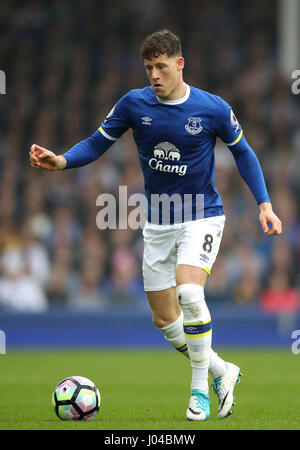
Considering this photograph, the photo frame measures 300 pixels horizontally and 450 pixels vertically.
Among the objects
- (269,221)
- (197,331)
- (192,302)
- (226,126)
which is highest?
(226,126)

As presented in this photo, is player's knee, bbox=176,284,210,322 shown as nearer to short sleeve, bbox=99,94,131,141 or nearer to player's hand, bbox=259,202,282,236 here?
player's hand, bbox=259,202,282,236

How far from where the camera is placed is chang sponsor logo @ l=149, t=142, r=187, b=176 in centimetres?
597

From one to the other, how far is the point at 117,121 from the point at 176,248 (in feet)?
3.19

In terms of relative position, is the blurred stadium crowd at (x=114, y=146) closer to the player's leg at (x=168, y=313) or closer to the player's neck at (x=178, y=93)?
the player's leg at (x=168, y=313)

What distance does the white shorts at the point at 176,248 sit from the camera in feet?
19.2

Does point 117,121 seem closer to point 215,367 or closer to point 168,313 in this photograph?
point 168,313

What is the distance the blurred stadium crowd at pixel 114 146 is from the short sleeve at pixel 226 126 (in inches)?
274

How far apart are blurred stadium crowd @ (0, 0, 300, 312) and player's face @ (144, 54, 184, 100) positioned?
709 centimetres

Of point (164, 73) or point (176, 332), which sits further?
point (176, 332)

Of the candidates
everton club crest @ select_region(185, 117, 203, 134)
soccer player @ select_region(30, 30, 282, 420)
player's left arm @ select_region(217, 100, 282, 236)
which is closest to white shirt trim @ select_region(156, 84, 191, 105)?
soccer player @ select_region(30, 30, 282, 420)

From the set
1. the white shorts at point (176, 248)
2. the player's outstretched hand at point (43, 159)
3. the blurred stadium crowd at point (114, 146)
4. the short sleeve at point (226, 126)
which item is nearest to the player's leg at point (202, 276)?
the white shorts at point (176, 248)

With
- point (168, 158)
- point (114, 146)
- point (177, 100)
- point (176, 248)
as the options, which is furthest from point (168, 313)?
point (114, 146)

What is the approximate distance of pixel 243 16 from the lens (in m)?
17.6

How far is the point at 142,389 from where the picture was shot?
801cm
